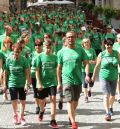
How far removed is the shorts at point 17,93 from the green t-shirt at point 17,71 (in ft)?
0.25

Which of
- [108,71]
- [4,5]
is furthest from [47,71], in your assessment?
[4,5]

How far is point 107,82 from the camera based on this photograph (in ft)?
33.3

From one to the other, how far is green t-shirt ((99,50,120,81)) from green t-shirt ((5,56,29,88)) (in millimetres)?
1548

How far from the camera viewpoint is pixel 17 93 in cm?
975

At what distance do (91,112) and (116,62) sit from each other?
1.54 m

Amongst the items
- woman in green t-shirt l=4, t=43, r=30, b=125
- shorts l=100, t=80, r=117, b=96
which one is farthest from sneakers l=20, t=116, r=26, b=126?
shorts l=100, t=80, r=117, b=96

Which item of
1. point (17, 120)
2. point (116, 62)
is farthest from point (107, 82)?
point (17, 120)

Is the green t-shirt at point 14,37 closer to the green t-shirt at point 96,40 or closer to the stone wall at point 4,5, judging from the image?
the green t-shirt at point 96,40

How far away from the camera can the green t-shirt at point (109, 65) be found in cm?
1002

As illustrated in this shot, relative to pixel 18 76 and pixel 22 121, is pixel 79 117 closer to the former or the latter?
pixel 22 121

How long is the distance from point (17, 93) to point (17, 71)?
426mm

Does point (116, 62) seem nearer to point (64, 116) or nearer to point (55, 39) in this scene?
point (64, 116)

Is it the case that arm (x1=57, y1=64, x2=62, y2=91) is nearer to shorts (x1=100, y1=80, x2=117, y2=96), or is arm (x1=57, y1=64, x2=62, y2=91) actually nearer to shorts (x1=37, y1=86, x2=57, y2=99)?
shorts (x1=37, y1=86, x2=57, y2=99)

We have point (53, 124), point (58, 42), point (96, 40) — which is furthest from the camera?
point (96, 40)
